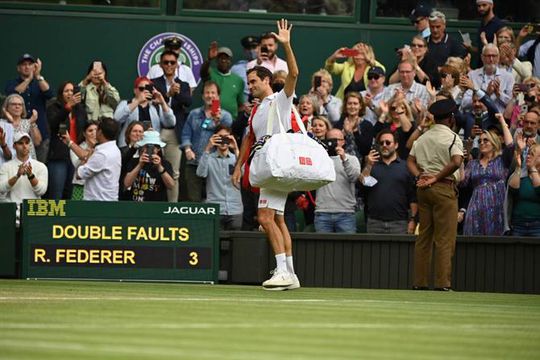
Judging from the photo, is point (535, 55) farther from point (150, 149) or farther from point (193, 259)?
point (193, 259)

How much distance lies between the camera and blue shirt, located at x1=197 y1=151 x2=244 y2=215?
1698cm

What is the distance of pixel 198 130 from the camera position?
1770 cm

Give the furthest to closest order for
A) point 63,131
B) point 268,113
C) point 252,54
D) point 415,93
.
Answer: point 252,54 → point 415,93 → point 63,131 → point 268,113

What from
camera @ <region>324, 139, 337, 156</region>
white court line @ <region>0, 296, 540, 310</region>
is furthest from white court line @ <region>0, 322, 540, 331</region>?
camera @ <region>324, 139, 337, 156</region>

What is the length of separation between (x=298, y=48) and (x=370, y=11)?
1265 millimetres

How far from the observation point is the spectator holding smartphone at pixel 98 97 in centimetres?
1819

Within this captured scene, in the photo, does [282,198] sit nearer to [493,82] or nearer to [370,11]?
[493,82]

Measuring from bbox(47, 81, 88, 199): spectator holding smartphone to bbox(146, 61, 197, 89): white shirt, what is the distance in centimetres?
125

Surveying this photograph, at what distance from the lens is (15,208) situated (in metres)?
15.6

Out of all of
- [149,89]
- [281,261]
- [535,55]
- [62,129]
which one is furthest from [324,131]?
[281,261]

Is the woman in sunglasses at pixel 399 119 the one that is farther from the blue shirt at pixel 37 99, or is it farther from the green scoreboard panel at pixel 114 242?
the blue shirt at pixel 37 99

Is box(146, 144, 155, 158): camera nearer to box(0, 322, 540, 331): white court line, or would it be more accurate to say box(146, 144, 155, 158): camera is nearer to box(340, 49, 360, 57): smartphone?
box(340, 49, 360, 57): smartphone

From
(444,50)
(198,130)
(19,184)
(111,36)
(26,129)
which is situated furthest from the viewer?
(111,36)

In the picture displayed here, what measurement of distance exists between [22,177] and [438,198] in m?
5.17
